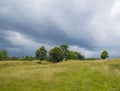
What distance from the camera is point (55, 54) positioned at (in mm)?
101875

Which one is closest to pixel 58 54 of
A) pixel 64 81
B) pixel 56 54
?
pixel 56 54

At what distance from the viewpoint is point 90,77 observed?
2253 cm

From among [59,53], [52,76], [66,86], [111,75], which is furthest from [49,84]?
[59,53]

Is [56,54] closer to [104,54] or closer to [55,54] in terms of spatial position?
[55,54]

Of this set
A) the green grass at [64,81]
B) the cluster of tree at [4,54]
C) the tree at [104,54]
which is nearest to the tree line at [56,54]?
the tree at [104,54]

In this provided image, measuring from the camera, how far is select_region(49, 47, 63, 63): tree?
101312 mm

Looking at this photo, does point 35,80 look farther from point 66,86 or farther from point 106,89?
point 106,89

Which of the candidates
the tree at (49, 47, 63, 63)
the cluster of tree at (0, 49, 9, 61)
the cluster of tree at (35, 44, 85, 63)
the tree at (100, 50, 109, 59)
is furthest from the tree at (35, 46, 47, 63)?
the cluster of tree at (0, 49, 9, 61)

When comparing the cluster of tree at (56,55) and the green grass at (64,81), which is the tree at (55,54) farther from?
the green grass at (64,81)

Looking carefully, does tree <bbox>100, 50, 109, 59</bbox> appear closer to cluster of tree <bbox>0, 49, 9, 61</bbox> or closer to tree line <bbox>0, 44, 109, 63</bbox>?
tree line <bbox>0, 44, 109, 63</bbox>

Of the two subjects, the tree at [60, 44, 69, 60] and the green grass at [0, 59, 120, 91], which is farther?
the tree at [60, 44, 69, 60]

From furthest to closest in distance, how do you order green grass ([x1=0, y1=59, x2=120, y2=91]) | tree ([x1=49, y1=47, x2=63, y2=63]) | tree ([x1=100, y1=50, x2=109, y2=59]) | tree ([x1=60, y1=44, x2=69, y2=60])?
tree ([x1=60, y1=44, x2=69, y2=60])
tree ([x1=49, y1=47, x2=63, y2=63])
tree ([x1=100, y1=50, x2=109, y2=59])
green grass ([x1=0, y1=59, x2=120, y2=91])

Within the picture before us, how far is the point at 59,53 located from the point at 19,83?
81782 millimetres

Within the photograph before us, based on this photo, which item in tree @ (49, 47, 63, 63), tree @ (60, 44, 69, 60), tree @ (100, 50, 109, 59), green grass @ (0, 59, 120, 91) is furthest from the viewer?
tree @ (60, 44, 69, 60)
